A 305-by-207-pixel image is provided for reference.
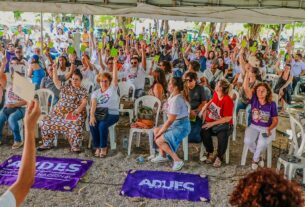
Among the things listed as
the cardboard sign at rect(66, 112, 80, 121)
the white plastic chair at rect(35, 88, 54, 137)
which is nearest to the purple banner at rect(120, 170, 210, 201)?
the cardboard sign at rect(66, 112, 80, 121)

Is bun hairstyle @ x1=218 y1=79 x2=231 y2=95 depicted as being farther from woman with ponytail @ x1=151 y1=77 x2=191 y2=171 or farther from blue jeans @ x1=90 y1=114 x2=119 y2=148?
blue jeans @ x1=90 y1=114 x2=119 y2=148

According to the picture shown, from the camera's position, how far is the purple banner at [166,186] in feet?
12.8

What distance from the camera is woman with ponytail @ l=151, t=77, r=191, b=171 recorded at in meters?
4.57

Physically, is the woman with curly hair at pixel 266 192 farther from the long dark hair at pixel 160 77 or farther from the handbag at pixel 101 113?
the long dark hair at pixel 160 77

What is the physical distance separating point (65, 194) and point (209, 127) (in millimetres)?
2110

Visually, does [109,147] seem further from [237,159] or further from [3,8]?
[3,8]

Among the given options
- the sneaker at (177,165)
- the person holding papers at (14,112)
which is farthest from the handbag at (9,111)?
the sneaker at (177,165)

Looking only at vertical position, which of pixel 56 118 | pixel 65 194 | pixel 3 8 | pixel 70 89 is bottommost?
pixel 65 194

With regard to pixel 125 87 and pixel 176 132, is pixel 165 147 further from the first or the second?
pixel 125 87

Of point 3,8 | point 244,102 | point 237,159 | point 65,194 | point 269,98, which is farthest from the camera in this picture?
point 244,102

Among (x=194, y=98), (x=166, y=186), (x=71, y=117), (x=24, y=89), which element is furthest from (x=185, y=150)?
(x=24, y=89)

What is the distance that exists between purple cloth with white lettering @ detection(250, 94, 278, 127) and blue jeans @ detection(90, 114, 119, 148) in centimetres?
202

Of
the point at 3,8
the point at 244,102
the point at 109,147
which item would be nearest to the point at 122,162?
the point at 109,147

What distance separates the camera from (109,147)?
5375 millimetres
